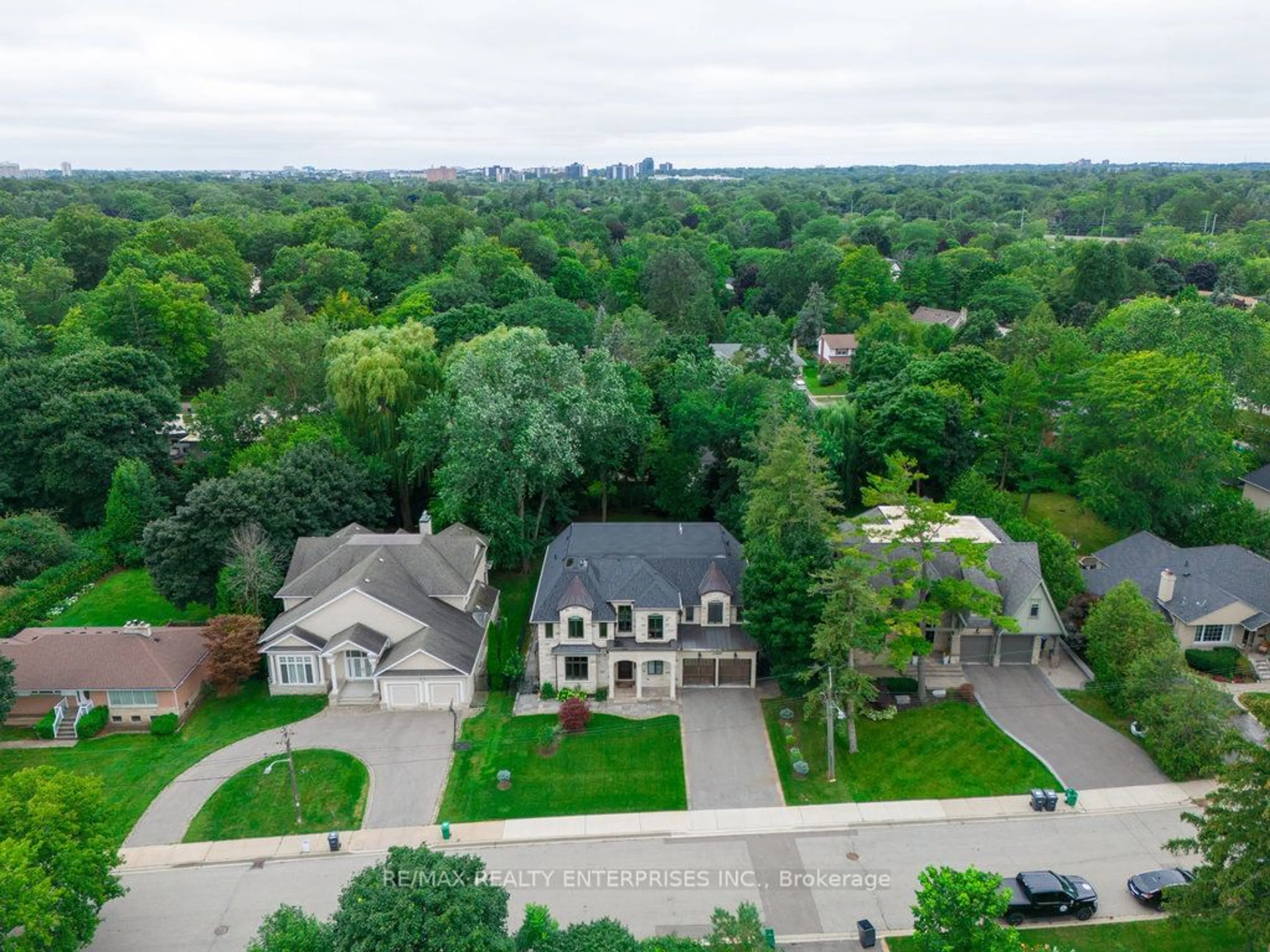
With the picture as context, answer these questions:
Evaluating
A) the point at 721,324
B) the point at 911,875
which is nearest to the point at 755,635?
the point at 911,875

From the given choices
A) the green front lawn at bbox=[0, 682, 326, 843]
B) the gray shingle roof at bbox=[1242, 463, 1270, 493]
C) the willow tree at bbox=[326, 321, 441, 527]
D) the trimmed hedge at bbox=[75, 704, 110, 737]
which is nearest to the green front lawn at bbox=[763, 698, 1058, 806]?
the green front lawn at bbox=[0, 682, 326, 843]

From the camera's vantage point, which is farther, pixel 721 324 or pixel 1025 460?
pixel 721 324

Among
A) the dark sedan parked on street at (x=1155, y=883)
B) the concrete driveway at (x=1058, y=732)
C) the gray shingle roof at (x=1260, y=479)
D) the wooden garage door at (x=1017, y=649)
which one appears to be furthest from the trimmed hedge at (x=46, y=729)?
the gray shingle roof at (x=1260, y=479)

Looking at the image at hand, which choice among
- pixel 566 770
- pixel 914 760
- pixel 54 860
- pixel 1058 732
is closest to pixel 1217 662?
pixel 1058 732

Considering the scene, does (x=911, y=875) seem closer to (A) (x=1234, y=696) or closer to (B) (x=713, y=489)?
(A) (x=1234, y=696)

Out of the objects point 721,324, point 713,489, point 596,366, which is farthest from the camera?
point 721,324

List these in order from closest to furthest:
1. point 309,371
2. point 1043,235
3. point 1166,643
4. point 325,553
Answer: point 1166,643, point 325,553, point 309,371, point 1043,235

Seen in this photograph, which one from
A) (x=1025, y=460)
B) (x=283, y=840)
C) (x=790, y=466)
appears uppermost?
(x=790, y=466)
